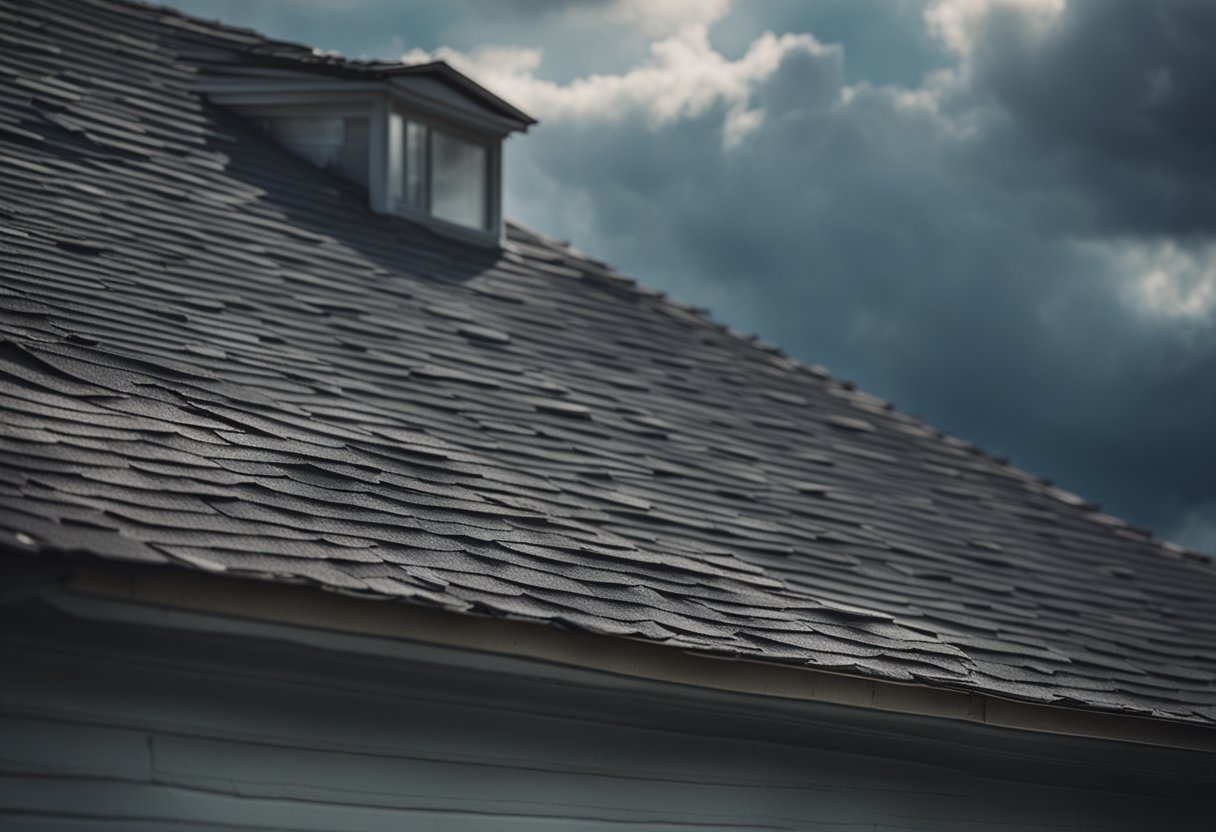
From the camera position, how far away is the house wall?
138 inches

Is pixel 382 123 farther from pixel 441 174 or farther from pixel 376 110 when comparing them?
pixel 441 174

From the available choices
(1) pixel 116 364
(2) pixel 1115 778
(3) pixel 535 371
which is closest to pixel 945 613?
(2) pixel 1115 778

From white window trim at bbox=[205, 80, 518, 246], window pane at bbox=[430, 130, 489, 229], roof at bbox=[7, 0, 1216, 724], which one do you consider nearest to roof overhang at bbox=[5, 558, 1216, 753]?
roof at bbox=[7, 0, 1216, 724]

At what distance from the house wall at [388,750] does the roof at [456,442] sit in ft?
1.05

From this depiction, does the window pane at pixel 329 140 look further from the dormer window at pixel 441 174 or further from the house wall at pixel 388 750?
the house wall at pixel 388 750

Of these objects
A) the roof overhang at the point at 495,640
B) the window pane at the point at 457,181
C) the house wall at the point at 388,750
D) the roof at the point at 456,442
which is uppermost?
the window pane at the point at 457,181

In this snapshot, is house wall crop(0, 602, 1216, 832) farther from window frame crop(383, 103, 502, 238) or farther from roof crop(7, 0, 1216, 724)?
window frame crop(383, 103, 502, 238)

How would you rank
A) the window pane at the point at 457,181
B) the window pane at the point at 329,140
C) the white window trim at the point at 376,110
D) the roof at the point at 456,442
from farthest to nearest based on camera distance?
the window pane at the point at 457,181, the window pane at the point at 329,140, the white window trim at the point at 376,110, the roof at the point at 456,442

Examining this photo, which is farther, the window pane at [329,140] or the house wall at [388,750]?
the window pane at [329,140]

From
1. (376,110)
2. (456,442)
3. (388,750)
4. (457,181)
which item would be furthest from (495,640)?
(457,181)

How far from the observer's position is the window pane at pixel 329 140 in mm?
9414

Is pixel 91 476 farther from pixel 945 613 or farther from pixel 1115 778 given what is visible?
pixel 1115 778

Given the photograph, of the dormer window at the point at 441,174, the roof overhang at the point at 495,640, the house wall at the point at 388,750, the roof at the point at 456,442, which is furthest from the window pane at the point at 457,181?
the roof overhang at the point at 495,640

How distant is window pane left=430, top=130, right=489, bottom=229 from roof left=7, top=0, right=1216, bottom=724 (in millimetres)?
455
